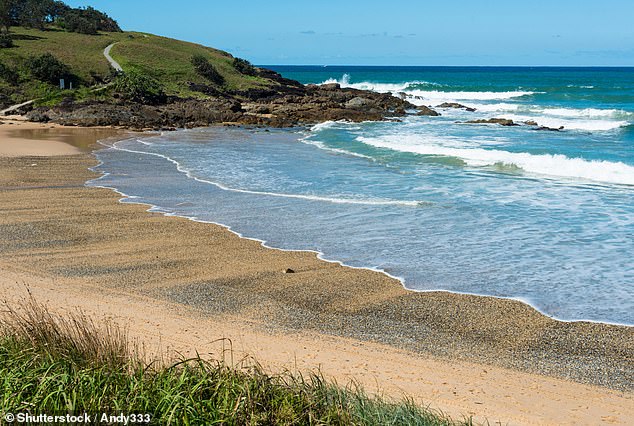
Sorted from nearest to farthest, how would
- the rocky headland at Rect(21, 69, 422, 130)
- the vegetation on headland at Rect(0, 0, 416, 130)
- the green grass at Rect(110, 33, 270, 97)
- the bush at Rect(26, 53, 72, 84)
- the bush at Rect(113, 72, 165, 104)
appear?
1. the rocky headland at Rect(21, 69, 422, 130)
2. the vegetation on headland at Rect(0, 0, 416, 130)
3. the bush at Rect(113, 72, 165, 104)
4. the bush at Rect(26, 53, 72, 84)
5. the green grass at Rect(110, 33, 270, 97)

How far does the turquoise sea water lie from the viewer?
35.6ft

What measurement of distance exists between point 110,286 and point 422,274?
4712 mm

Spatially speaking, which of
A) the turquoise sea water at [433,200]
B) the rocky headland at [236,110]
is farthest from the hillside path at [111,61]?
the turquoise sea water at [433,200]

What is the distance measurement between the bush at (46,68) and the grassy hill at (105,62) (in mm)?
468

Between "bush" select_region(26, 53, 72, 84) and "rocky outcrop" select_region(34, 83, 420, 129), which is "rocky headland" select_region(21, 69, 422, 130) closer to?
"rocky outcrop" select_region(34, 83, 420, 129)

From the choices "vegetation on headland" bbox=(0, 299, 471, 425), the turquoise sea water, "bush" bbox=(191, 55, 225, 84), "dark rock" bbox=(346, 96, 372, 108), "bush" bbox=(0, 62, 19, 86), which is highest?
"bush" bbox=(191, 55, 225, 84)

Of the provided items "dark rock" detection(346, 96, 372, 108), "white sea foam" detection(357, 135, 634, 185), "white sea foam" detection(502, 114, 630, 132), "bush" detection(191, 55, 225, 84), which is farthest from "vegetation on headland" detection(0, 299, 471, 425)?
"bush" detection(191, 55, 225, 84)

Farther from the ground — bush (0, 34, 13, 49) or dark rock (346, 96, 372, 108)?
bush (0, 34, 13, 49)

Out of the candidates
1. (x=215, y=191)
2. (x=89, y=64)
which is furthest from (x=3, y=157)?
(x=89, y=64)

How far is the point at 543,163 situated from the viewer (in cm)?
2436

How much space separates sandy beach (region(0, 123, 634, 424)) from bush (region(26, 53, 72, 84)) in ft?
120

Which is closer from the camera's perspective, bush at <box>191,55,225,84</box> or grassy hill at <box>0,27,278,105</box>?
grassy hill at <box>0,27,278,105</box>

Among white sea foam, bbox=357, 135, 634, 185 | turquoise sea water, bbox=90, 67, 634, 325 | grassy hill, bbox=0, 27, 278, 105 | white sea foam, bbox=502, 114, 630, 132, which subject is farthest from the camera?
grassy hill, bbox=0, 27, 278, 105

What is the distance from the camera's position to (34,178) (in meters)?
19.6
